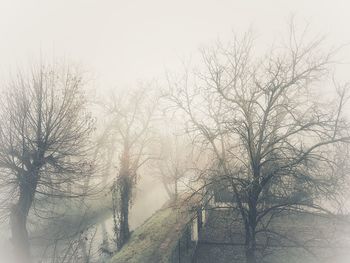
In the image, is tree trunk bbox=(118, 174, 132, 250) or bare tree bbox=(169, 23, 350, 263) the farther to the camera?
tree trunk bbox=(118, 174, 132, 250)

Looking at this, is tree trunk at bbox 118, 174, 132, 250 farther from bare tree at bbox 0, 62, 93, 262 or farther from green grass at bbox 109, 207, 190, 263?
bare tree at bbox 0, 62, 93, 262

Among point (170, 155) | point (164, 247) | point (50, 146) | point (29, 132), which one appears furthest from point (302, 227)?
point (170, 155)

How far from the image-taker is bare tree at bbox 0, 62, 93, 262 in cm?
1295

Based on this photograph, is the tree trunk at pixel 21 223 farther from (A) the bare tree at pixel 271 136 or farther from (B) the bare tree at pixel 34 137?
(A) the bare tree at pixel 271 136

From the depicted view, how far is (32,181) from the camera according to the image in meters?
13.4

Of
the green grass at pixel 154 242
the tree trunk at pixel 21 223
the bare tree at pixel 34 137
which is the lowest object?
the green grass at pixel 154 242

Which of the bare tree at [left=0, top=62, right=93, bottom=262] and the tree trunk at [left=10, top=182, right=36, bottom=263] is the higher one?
the bare tree at [left=0, top=62, right=93, bottom=262]

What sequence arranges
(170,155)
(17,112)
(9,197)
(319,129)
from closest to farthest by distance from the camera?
(319,129)
(17,112)
(9,197)
(170,155)

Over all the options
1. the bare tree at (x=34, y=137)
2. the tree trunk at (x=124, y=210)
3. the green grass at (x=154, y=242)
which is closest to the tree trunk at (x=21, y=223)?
the bare tree at (x=34, y=137)

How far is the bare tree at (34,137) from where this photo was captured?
12.9m

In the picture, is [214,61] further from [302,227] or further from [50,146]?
[302,227]

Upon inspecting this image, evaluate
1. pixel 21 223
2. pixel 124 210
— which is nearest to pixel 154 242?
pixel 124 210

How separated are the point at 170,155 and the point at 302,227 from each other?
58.7ft

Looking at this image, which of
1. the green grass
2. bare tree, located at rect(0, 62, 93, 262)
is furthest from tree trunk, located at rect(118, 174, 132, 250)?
bare tree, located at rect(0, 62, 93, 262)
